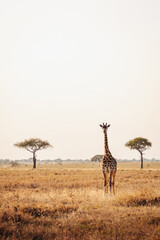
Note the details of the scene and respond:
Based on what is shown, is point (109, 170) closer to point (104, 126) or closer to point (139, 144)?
point (104, 126)

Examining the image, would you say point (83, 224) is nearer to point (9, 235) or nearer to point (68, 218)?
point (68, 218)

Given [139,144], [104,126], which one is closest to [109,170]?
[104,126]

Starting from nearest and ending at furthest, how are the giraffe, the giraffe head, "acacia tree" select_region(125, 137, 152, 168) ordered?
the giraffe < the giraffe head < "acacia tree" select_region(125, 137, 152, 168)

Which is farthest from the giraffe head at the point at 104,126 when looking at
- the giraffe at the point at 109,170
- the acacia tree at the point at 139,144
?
the acacia tree at the point at 139,144

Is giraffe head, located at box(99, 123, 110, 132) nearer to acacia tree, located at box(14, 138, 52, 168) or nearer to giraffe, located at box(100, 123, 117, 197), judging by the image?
giraffe, located at box(100, 123, 117, 197)

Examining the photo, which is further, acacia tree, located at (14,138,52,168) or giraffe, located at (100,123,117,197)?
acacia tree, located at (14,138,52,168)

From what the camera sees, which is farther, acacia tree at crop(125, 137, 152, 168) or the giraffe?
acacia tree at crop(125, 137, 152, 168)

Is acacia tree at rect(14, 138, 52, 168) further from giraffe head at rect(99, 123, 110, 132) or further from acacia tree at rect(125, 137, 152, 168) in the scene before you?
giraffe head at rect(99, 123, 110, 132)

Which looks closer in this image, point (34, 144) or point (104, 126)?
point (104, 126)

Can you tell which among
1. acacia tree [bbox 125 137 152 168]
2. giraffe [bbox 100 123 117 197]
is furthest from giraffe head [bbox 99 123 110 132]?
acacia tree [bbox 125 137 152 168]

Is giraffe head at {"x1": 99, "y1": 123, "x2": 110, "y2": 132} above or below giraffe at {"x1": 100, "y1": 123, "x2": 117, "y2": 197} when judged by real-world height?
above

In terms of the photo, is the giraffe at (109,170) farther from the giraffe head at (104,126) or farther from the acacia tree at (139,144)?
the acacia tree at (139,144)

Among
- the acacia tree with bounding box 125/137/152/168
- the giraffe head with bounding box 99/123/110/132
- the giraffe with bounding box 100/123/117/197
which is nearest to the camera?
the giraffe with bounding box 100/123/117/197

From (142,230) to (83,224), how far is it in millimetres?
1669
